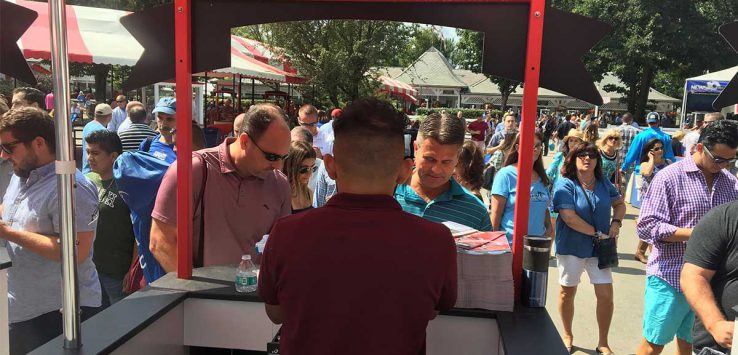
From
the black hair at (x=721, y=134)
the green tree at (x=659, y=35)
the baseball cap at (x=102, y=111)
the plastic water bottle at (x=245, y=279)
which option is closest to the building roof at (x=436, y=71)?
the green tree at (x=659, y=35)

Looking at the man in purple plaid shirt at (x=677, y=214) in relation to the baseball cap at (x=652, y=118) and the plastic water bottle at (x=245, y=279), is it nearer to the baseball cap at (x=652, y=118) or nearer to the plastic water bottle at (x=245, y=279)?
the plastic water bottle at (x=245, y=279)

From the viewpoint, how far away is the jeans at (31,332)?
2.89 m

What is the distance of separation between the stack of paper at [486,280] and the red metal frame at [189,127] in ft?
0.54

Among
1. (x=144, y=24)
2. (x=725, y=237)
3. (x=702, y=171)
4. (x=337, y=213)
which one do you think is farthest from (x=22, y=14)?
(x=702, y=171)

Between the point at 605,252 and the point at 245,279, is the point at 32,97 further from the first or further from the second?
the point at 605,252

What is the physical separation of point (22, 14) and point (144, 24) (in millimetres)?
534

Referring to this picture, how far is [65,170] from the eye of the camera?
5.48ft

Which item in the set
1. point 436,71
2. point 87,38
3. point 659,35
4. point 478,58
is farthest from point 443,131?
point 436,71

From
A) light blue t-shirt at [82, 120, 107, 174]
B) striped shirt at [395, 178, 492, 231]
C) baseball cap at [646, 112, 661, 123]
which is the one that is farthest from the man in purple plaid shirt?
baseball cap at [646, 112, 661, 123]

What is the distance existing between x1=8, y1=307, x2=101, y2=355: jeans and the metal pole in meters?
1.42

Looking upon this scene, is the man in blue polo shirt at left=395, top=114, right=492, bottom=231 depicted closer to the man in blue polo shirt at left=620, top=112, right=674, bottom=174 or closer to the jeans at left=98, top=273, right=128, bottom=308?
the jeans at left=98, top=273, right=128, bottom=308

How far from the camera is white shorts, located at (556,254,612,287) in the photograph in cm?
453

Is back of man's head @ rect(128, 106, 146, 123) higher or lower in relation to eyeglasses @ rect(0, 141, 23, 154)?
higher

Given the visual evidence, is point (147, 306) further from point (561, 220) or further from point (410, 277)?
point (561, 220)
